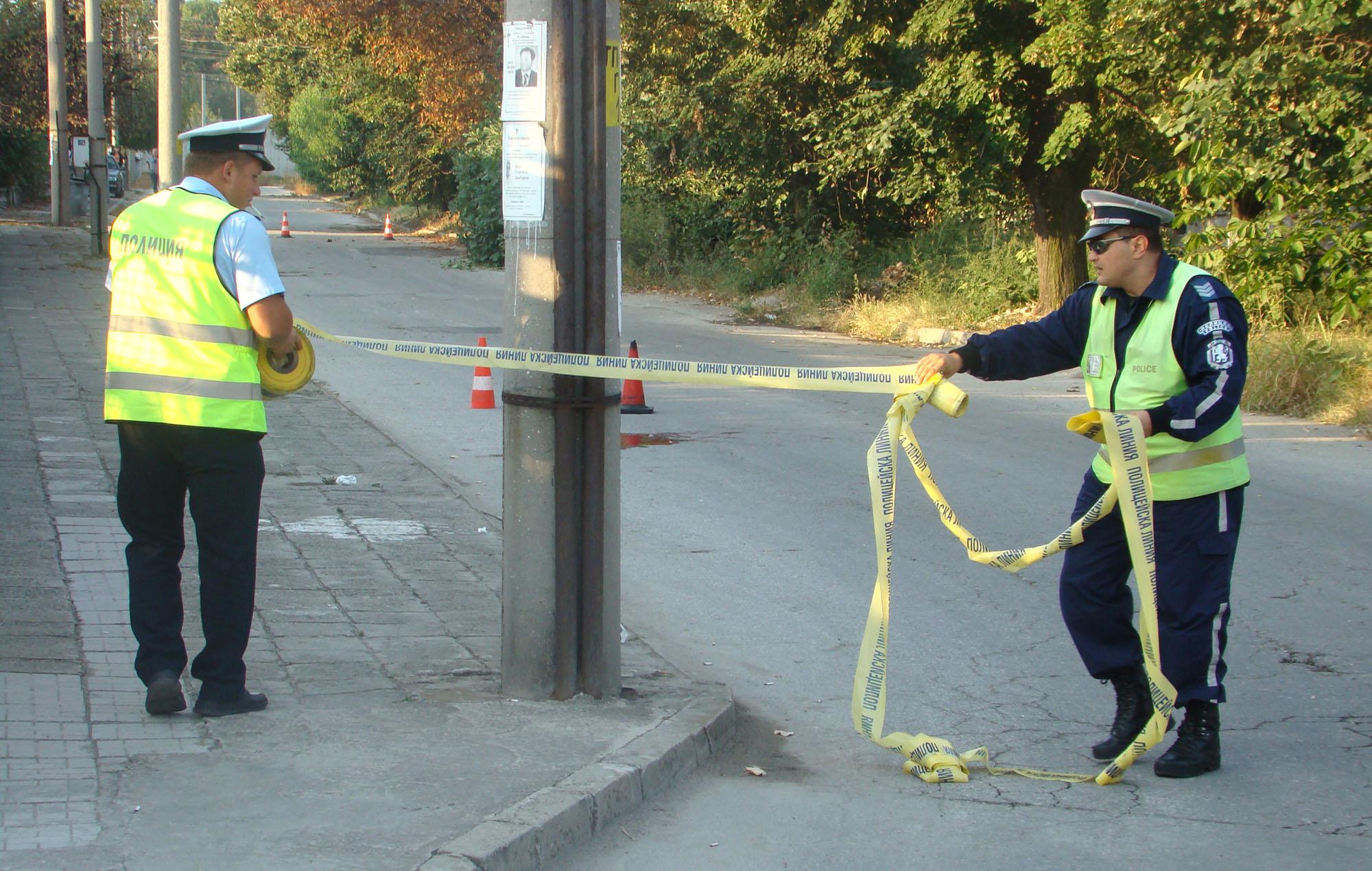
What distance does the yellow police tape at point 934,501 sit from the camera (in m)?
4.22

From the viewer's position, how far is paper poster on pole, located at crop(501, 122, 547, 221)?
14.8ft

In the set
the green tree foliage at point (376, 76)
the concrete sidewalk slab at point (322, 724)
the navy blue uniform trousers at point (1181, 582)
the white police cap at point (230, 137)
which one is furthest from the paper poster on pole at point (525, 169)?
the green tree foliage at point (376, 76)

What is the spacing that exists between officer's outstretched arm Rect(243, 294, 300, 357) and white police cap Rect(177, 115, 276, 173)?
0.49 m

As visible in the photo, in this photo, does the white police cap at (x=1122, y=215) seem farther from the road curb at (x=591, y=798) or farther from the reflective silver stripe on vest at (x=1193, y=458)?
the road curb at (x=591, y=798)

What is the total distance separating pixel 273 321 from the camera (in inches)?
171

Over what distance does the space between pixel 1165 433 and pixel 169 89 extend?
11534 mm

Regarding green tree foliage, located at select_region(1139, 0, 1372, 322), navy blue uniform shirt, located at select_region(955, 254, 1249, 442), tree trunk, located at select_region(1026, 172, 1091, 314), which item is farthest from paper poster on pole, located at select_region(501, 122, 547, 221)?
tree trunk, located at select_region(1026, 172, 1091, 314)

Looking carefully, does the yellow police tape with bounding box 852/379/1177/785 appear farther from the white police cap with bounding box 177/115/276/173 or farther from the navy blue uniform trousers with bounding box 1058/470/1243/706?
the white police cap with bounding box 177/115/276/173

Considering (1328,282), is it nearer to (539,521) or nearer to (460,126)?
(539,521)

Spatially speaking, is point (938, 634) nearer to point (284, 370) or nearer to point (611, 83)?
point (611, 83)

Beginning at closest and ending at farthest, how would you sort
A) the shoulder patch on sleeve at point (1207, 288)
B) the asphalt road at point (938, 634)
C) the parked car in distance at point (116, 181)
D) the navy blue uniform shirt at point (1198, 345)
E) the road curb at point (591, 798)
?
the road curb at point (591, 798)
the asphalt road at point (938, 634)
the navy blue uniform shirt at point (1198, 345)
the shoulder patch on sleeve at point (1207, 288)
the parked car in distance at point (116, 181)

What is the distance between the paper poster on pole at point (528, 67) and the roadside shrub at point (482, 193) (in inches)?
901

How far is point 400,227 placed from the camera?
1734 inches

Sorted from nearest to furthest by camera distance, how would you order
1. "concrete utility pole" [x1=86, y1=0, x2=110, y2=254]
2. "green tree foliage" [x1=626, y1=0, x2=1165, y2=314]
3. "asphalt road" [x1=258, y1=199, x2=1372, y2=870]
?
"asphalt road" [x1=258, y1=199, x2=1372, y2=870] → "green tree foliage" [x1=626, y1=0, x2=1165, y2=314] → "concrete utility pole" [x1=86, y1=0, x2=110, y2=254]
